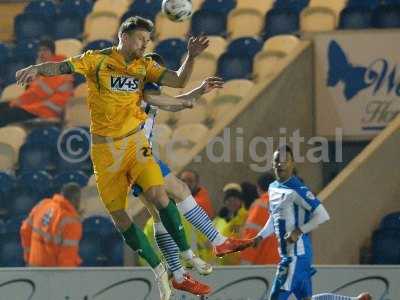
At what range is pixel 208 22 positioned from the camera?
2002 centimetres

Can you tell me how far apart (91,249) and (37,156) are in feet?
6.90

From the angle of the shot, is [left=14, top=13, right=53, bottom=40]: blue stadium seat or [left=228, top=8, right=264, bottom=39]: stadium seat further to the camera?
[left=14, top=13, right=53, bottom=40]: blue stadium seat

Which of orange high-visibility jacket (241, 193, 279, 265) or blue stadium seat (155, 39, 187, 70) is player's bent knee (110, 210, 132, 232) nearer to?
orange high-visibility jacket (241, 193, 279, 265)

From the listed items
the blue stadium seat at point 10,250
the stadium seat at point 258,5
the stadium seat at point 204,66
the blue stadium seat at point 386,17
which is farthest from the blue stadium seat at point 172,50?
the blue stadium seat at point 10,250

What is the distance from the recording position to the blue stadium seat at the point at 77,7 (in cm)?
2098

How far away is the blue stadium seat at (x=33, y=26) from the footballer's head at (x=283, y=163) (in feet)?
29.6

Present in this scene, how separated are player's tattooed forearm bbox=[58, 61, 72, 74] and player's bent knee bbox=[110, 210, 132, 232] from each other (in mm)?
1178

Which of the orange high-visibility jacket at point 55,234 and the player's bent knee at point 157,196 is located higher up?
the player's bent knee at point 157,196

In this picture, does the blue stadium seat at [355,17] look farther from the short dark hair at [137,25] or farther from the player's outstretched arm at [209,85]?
the short dark hair at [137,25]

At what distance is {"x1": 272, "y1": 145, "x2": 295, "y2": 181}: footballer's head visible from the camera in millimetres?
12383

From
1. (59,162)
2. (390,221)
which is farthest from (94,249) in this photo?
(390,221)

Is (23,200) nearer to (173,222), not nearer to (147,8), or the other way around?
(147,8)

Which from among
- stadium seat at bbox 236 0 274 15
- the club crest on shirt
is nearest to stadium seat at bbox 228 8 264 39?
stadium seat at bbox 236 0 274 15

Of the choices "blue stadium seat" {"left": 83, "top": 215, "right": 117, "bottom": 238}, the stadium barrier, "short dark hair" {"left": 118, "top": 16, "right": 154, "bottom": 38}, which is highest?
"short dark hair" {"left": 118, "top": 16, "right": 154, "bottom": 38}
